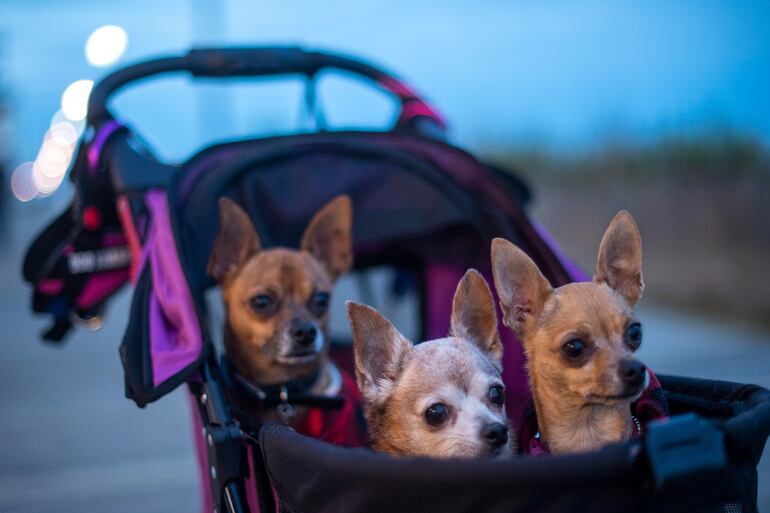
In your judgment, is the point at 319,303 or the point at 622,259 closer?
the point at 622,259

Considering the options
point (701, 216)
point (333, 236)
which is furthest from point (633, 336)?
point (701, 216)

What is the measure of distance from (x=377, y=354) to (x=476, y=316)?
11.5 inches

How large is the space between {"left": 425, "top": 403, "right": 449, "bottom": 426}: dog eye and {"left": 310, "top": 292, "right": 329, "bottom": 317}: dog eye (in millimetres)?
1137

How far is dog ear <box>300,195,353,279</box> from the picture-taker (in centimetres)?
288

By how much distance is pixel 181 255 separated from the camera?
2.35m

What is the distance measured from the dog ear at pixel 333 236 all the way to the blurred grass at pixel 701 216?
12.6 feet

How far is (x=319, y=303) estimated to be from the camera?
304cm

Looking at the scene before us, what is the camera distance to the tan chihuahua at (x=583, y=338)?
69.5 inches

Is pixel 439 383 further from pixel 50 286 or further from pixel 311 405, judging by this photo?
pixel 50 286

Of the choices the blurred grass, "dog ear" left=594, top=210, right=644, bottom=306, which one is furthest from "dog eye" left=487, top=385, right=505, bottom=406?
the blurred grass

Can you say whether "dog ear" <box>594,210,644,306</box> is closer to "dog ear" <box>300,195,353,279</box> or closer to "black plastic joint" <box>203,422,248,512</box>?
"black plastic joint" <box>203,422,248,512</box>

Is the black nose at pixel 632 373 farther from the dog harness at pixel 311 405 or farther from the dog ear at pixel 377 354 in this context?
the dog harness at pixel 311 405

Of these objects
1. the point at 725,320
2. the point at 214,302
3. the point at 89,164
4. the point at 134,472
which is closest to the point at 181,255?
the point at 89,164

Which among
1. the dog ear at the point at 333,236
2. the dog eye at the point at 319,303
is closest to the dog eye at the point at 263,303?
the dog eye at the point at 319,303
